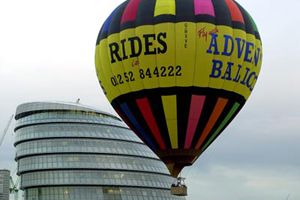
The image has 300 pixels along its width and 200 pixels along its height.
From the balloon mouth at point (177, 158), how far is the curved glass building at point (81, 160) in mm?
85044

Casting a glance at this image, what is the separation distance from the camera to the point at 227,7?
37.0 m

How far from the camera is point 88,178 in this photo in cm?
12050

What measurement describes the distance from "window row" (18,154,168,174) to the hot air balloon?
84552 mm

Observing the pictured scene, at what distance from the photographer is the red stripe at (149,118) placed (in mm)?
36031

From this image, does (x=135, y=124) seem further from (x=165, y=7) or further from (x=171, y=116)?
(x=165, y=7)

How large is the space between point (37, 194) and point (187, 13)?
93.6 metres

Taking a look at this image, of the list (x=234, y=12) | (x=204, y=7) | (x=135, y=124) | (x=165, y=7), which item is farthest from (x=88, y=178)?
(x=204, y=7)

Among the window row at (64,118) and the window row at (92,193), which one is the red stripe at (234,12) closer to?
the window row at (92,193)

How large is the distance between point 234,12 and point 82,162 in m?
87.9

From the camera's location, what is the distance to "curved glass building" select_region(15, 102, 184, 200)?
11950 cm

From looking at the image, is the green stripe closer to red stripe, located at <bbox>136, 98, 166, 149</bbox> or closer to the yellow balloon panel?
the yellow balloon panel

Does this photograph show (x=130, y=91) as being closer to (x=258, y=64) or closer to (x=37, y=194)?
(x=258, y=64)

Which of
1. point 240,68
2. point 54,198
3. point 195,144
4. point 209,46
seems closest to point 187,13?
point 209,46

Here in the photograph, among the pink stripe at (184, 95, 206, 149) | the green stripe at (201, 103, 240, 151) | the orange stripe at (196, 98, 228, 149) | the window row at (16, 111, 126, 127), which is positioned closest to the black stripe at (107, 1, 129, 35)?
the pink stripe at (184, 95, 206, 149)
